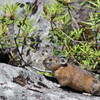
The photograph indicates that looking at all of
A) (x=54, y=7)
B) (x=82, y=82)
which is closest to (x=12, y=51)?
(x=54, y=7)

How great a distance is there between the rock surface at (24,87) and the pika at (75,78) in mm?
489

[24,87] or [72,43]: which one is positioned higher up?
[72,43]

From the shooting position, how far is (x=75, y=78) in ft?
17.0

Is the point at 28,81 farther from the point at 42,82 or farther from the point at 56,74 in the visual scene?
the point at 56,74

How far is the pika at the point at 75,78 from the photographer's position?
16.2 ft

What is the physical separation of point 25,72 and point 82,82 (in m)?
1.21

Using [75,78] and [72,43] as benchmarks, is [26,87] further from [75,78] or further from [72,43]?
[72,43]

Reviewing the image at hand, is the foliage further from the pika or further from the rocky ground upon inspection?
the rocky ground

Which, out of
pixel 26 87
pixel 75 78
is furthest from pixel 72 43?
pixel 26 87

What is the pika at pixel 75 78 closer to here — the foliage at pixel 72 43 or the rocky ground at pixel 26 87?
the rocky ground at pixel 26 87

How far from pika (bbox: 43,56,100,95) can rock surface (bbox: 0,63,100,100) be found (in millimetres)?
489

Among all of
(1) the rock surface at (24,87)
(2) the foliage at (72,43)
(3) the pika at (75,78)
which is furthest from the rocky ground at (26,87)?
(2) the foliage at (72,43)

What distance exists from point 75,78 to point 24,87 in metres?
1.50

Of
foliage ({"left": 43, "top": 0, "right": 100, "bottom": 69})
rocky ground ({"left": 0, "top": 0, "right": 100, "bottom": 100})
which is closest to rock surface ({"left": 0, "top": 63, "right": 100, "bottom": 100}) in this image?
rocky ground ({"left": 0, "top": 0, "right": 100, "bottom": 100})
